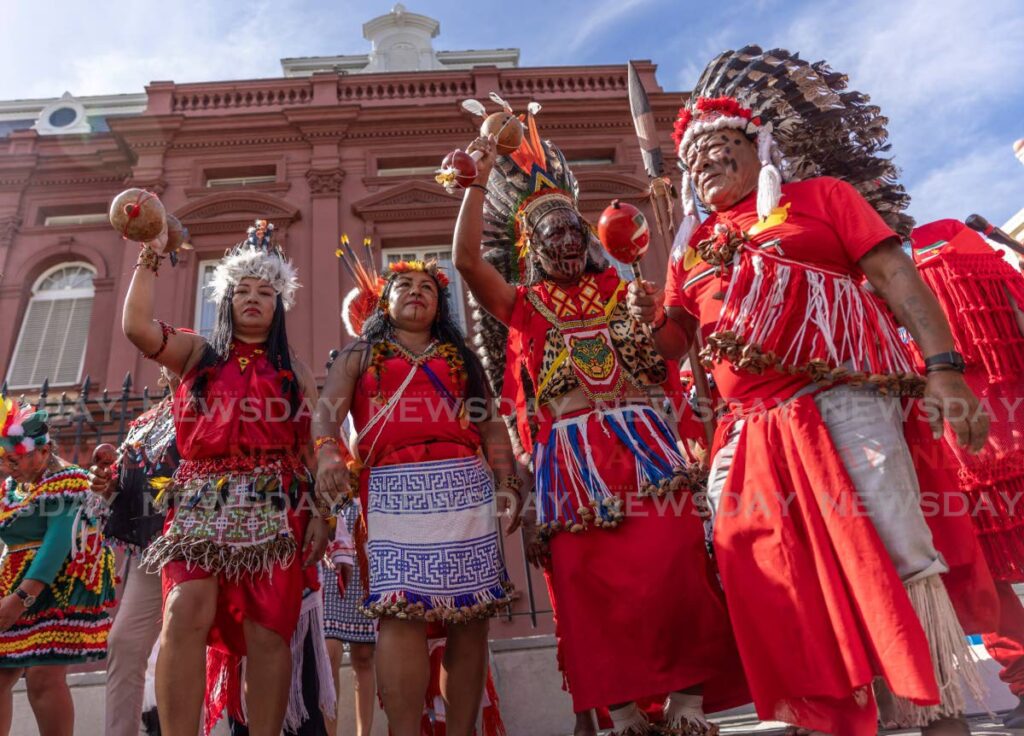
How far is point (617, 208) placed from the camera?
9.50 feet

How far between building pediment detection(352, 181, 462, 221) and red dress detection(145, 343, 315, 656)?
963 cm

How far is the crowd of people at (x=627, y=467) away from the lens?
2.12m

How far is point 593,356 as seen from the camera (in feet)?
10.3

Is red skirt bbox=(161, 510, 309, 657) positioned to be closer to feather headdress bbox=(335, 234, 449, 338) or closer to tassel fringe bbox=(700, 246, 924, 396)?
feather headdress bbox=(335, 234, 449, 338)

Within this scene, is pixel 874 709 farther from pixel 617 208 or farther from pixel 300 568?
pixel 300 568

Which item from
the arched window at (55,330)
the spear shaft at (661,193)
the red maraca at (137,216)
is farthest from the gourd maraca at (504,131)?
the arched window at (55,330)

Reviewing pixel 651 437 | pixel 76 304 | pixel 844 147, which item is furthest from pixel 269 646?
pixel 76 304

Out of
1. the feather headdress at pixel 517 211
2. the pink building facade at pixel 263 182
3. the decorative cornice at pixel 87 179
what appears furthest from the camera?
the decorative cornice at pixel 87 179

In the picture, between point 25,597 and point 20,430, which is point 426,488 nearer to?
point 25,597

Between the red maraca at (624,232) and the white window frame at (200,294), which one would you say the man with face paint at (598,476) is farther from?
the white window frame at (200,294)

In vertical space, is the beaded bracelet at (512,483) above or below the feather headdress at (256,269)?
below

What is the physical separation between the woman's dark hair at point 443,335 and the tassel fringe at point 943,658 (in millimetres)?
1955

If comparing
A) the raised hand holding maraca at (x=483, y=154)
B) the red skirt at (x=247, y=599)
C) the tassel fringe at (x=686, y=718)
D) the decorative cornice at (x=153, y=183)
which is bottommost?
the tassel fringe at (x=686, y=718)

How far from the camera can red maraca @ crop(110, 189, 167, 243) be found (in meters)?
2.98
